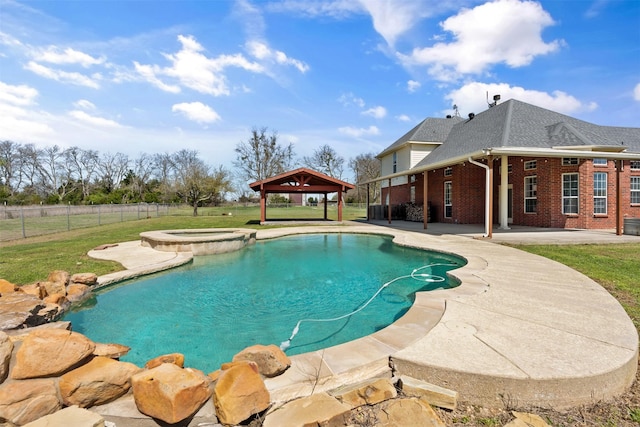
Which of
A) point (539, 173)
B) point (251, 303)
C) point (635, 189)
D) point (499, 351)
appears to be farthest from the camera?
point (635, 189)

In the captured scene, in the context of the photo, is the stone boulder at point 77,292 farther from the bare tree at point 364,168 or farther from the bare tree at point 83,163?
the bare tree at point 83,163

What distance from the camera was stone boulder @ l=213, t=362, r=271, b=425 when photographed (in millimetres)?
1850

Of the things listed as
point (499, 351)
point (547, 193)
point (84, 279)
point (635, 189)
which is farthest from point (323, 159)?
point (499, 351)

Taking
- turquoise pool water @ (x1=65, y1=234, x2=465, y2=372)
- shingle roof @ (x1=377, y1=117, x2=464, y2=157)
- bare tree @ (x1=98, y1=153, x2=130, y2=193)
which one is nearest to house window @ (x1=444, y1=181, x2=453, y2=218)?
shingle roof @ (x1=377, y1=117, x2=464, y2=157)

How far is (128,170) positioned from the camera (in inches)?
1796

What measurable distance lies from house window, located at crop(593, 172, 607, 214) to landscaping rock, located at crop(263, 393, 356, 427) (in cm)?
1547

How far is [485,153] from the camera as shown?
9.54 meters

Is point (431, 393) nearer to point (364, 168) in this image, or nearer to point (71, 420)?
point (71, 420)

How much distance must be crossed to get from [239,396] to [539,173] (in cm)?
1485

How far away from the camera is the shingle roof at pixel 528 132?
12.1 metres

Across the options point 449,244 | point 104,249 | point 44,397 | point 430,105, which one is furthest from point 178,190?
point 44,397

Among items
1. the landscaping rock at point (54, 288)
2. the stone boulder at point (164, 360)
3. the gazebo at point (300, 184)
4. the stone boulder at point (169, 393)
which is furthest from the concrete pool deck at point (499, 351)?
the gazebo at point (300, 184)

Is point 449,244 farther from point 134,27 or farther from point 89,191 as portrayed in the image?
point 89,191

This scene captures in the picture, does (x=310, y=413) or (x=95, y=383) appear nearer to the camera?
(x=310, y=413)
